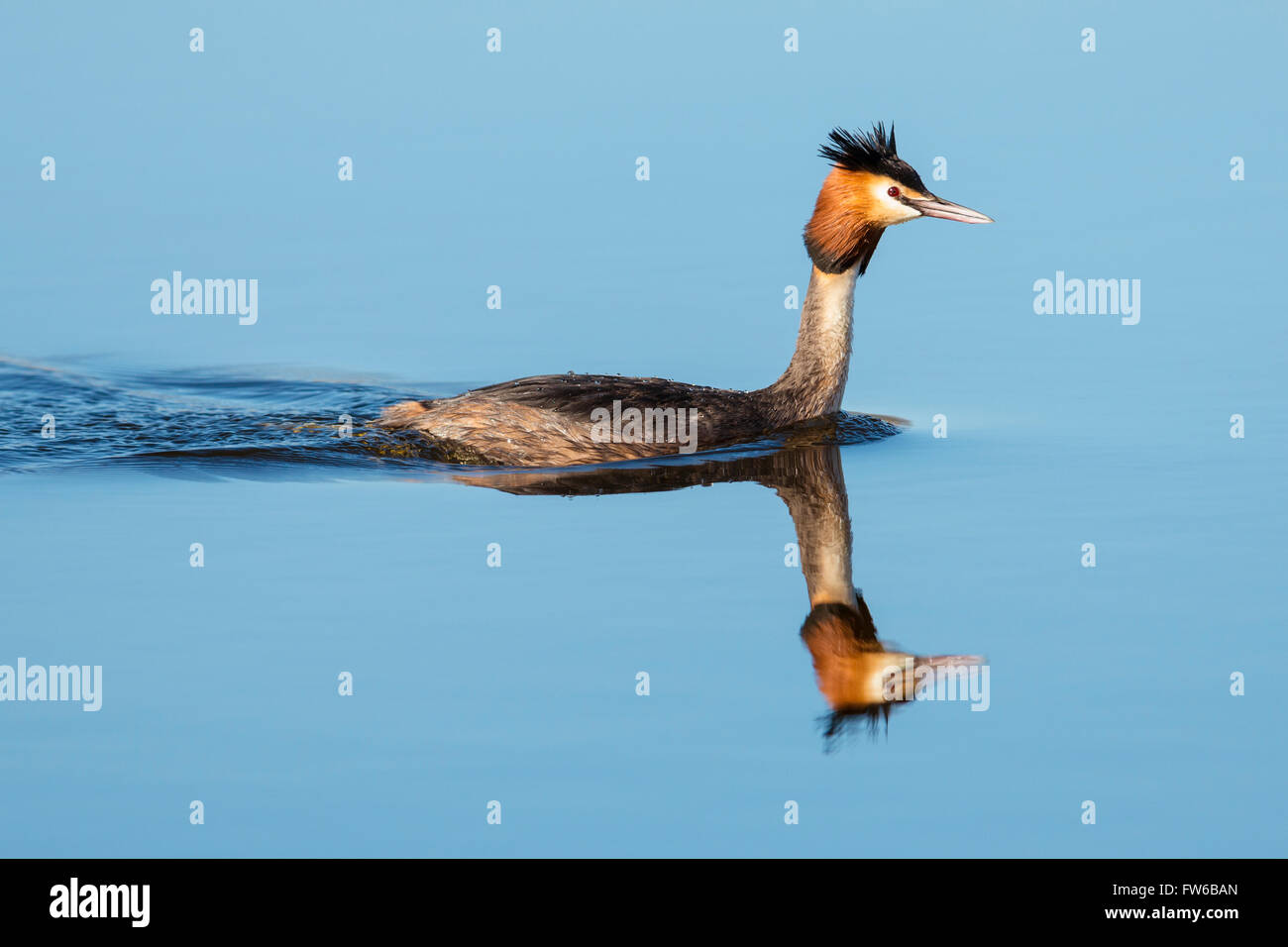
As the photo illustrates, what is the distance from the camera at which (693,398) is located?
14.5 metres

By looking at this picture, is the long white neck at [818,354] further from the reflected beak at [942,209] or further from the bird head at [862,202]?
the reflected beak at [942,209]

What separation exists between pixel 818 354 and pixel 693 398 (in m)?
1.28

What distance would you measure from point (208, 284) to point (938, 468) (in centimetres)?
861

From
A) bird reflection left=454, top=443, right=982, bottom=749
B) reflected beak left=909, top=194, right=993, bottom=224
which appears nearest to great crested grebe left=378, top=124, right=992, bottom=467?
reflected beak left=909, top=194, right=993, bottom=224

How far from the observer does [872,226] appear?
14492 mm

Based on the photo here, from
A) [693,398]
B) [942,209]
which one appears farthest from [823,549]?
[942,209]

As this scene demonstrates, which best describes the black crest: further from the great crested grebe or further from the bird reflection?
the bird reflection

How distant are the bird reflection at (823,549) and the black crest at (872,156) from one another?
236 cm

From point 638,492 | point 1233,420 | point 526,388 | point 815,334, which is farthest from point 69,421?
point 1233,420

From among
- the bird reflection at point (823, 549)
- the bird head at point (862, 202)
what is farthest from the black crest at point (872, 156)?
the bird reflection at point (823, 549)

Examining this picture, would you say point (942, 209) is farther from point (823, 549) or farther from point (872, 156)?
point (823, 549)

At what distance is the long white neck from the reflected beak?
0.97 metres

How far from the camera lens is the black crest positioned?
14.1m

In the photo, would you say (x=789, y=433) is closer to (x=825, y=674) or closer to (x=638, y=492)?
(x=638, y=492)
